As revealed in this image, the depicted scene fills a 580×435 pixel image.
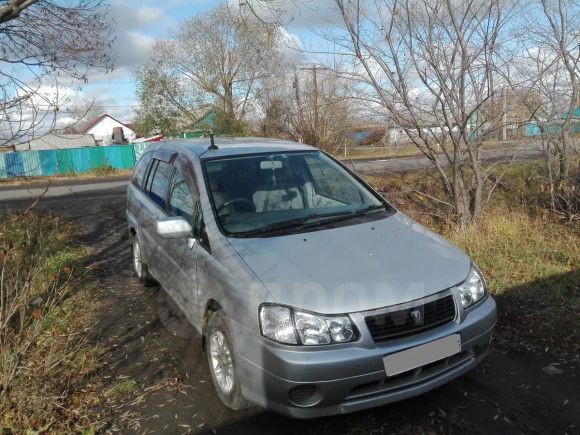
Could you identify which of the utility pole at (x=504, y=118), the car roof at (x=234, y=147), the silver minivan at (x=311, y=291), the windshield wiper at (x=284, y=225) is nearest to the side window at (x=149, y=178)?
the car roof at (x=234, y=147)

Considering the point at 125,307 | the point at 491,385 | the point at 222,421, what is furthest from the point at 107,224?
the point at 491,385

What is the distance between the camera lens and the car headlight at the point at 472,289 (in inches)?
112

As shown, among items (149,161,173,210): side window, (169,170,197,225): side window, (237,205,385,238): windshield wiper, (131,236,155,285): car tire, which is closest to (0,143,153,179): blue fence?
(131,236,155,285): car tire

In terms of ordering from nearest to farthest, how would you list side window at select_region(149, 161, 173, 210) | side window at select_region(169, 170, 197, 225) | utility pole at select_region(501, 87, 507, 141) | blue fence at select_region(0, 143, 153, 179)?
side window at select_region(169, 170, 197, 225) < side window at select_region(149, 161, 173, 210) < utility pole at select_region(501, 87, 507, 141) < blue fence at select_region(0, 143, 153, 179)

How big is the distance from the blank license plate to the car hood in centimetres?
28

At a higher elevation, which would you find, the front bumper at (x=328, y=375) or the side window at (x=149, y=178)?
the side window at (x=149, y=178)

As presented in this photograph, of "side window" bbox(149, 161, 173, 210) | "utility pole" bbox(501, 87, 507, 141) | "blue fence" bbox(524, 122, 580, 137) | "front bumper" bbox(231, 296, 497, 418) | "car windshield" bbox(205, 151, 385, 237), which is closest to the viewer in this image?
"front bumper" bbox(231, 296, 497, 418)

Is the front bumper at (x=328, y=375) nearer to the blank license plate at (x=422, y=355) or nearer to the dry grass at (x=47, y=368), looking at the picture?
the blank license plate at (x=422, y=355)

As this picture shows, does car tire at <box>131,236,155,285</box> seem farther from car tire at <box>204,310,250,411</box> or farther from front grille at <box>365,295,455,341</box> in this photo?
front grille at <box>365,295,455,341</box>

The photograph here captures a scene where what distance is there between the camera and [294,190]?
3.89 meters

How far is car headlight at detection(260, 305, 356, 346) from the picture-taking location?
2.48 metres

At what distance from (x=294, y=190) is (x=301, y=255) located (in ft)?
3.58

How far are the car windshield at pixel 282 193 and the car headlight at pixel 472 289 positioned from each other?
97 centimetres

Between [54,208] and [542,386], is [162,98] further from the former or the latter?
[542,386]
